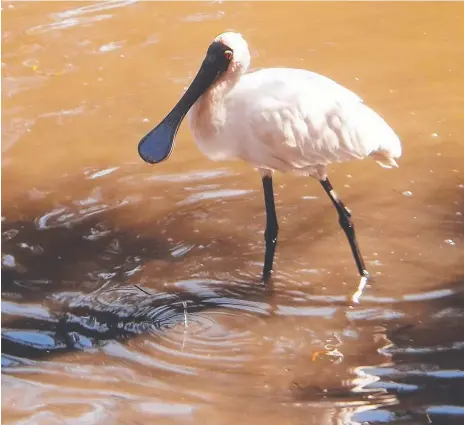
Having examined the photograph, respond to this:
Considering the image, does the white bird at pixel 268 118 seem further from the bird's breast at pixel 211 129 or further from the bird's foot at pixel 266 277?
the bird's foot at pixel 266 277

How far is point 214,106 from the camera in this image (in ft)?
12.2

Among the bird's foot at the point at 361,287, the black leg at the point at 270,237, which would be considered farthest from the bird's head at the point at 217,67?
the bird's foot at the point at 361,287

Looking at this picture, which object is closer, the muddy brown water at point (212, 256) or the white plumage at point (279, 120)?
the muddy brown water at point (212, 256)

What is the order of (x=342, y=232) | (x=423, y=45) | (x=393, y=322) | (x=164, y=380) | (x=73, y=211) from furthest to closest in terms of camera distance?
(x=423, y=45), (x=73, y=211), (x=342, y=232), (x=393, y=322), (x=164, y=380)

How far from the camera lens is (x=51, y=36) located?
278 inches

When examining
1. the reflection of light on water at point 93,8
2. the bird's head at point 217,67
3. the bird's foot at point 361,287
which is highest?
the bird's head at point 217,67

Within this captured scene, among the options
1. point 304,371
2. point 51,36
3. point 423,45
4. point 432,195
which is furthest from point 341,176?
point 51,36

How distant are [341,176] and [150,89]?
5.65ft

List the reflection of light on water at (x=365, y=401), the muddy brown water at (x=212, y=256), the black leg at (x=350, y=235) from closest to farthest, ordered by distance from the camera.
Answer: the reflection of light on water at (x=365, y=401) → the muddy brown water at (x=212, y=256) → the black leg at (x=350, y=235)

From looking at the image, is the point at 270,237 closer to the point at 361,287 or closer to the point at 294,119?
the point at 361,287

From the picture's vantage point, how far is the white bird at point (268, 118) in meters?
3.66

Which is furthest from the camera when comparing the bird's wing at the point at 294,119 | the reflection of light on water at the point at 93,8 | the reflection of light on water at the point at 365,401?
A: the reflection of light on water at the point at 93,8

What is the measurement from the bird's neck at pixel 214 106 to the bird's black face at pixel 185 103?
3cm

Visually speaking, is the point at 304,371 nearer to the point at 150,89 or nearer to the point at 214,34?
the point at 150,89
